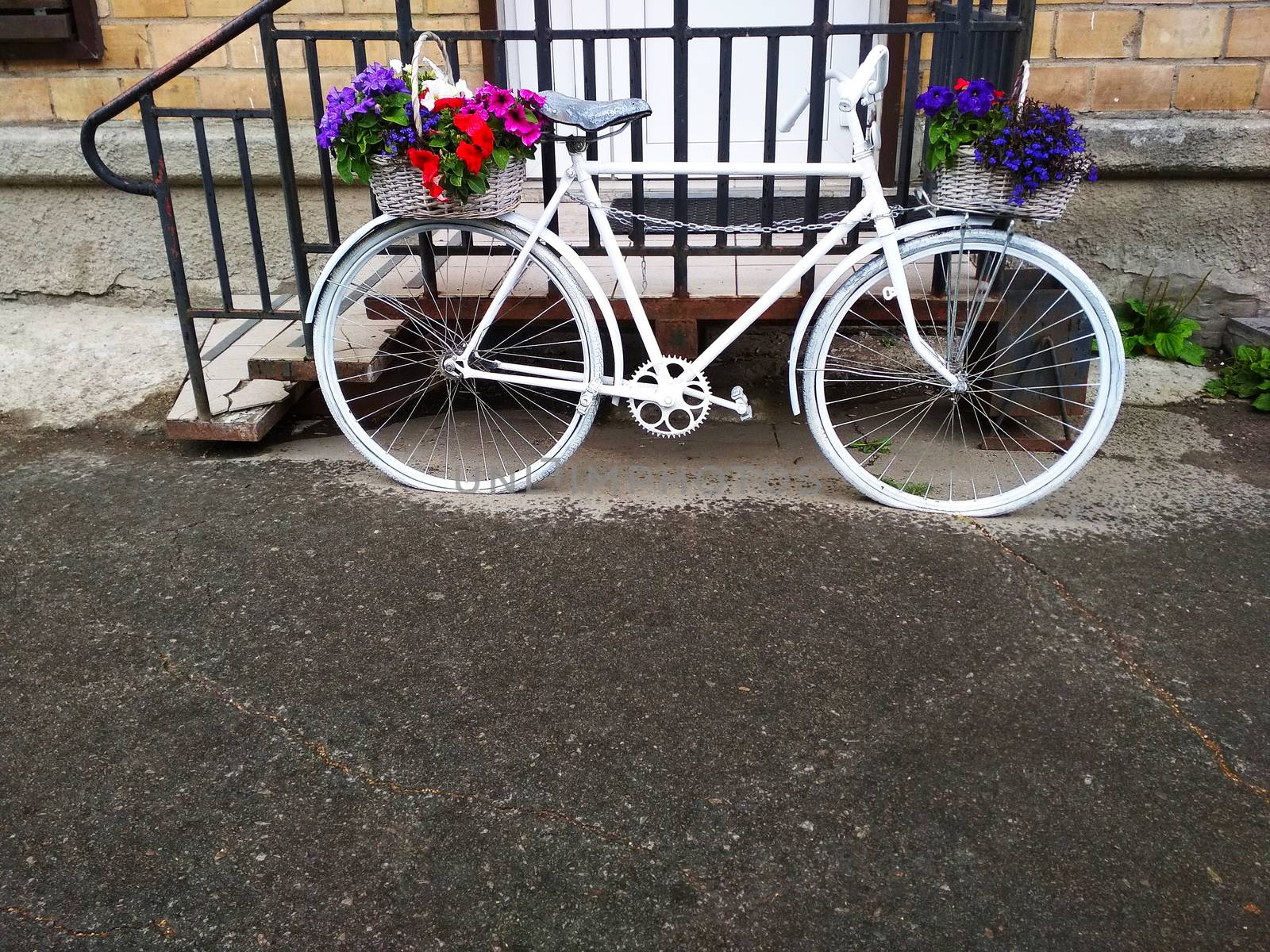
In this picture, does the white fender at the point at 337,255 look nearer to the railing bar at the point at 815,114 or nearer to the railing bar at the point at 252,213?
the railing bar at the point at 252,213

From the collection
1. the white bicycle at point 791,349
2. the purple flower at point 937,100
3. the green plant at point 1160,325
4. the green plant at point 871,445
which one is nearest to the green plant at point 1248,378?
the green plant at point 1160,325

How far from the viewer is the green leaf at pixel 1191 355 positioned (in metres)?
5.00

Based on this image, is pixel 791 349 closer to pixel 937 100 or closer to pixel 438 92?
pixel 937 100

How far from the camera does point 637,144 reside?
385cm

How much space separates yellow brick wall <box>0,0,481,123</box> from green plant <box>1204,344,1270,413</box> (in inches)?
150

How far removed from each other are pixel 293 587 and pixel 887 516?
6.21ft

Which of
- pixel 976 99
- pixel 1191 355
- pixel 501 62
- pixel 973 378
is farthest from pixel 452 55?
pixel 1191 355

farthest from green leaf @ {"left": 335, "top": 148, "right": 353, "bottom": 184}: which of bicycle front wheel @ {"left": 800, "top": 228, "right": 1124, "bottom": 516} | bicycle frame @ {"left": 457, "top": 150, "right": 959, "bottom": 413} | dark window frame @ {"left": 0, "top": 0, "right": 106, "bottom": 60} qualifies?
dark window frame @ {"left": 0, "top": 0, "right": 106, "bottom": 60}

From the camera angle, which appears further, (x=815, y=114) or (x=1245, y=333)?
(x=1245, y=333)

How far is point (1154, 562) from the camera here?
327 centimetres

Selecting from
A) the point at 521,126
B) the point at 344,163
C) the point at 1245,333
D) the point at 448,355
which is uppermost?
the point at 521,126

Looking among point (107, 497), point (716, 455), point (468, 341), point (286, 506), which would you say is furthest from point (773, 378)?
point (107, 497)

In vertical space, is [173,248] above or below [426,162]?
below

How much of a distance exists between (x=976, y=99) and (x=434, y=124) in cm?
162
